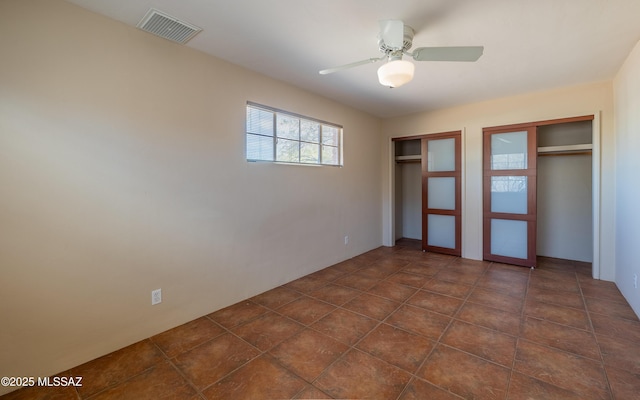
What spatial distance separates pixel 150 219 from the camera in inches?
92.4

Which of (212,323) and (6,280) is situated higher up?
(6,280)

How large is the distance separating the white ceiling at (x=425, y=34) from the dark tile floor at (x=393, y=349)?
2628 mm

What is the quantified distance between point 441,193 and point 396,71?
3503 mm

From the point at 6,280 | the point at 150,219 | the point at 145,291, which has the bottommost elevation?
the point at 145,291

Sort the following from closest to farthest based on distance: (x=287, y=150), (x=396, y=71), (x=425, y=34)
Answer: (x=396, y=71) < (x=425, y=34) < (x=287, y=150)

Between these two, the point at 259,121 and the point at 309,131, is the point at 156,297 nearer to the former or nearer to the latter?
the point at 259,121

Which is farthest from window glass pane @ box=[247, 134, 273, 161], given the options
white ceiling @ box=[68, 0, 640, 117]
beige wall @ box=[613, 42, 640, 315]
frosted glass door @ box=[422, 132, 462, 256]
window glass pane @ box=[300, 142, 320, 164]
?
beige wall @ box=[613, 42, 640, 315]

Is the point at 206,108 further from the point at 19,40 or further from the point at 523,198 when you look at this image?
the point at 523,198

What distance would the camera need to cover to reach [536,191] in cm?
408

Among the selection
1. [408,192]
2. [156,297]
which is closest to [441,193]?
[408,192]

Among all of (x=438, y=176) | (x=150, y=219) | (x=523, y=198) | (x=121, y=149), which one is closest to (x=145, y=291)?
(x=150, y=219)

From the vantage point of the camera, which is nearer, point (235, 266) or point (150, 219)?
point (150, 219)

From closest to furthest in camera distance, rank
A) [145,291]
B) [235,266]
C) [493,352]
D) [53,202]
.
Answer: [53,202] < [493,352] < [145,291] < [235,266]

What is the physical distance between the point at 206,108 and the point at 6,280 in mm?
1965
